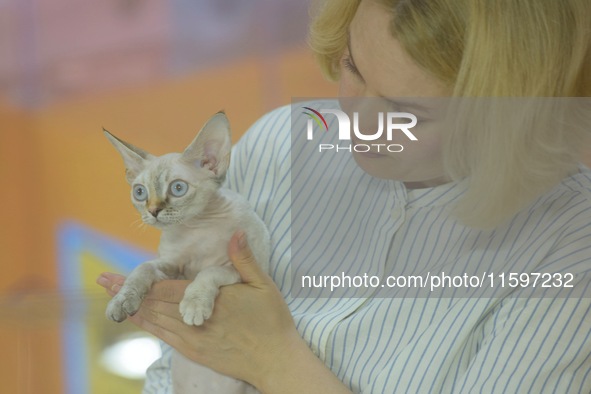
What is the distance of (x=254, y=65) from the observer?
1.28 m

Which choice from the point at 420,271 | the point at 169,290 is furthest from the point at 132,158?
the point at 420,271

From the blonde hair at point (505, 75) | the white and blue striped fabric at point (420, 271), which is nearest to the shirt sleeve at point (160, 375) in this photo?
the white and blue striped fabric at point (420, 271)

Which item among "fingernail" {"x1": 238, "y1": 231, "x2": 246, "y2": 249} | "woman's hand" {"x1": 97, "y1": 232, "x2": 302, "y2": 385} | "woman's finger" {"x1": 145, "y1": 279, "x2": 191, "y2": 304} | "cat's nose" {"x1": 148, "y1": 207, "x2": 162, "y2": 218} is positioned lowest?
"woman's hand" {"x1": 97, "y1": 232, "x2": 302, "y2": 385}

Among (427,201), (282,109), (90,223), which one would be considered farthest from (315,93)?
(90,223)

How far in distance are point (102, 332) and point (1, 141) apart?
14.5 inches

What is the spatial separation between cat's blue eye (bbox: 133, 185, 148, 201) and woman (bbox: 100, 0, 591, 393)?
4.3 inches

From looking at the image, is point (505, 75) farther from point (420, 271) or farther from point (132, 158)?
point (132, 158)

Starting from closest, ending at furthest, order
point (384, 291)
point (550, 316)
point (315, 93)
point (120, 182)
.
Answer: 1. point (550, 316)
2. point (384, 291)
3. point (120, 182)
4. point (315, 93)

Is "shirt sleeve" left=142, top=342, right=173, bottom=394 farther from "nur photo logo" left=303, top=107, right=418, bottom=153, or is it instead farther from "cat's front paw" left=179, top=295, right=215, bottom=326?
"nur photo logo" left=303, top=107, right=418, bottom=153

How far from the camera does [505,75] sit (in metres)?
0.85

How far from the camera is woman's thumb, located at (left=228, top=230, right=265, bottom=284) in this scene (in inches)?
35.9

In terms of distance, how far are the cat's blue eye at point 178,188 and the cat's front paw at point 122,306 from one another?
0.13 metres

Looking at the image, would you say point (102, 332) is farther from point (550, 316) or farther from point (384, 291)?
point (550, 316)

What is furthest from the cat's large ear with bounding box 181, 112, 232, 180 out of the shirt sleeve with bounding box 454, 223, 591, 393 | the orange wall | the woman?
the shirt sleeve with bounding box 454, 223, 591, 393
